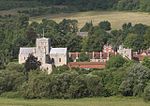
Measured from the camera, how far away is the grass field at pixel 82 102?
83.4 m

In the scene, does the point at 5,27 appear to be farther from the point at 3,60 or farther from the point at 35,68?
the point at 35,68

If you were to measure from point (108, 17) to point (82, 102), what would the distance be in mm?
85427

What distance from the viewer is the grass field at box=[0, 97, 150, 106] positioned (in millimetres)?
83438

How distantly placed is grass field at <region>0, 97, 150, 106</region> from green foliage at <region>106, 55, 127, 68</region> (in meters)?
14.3

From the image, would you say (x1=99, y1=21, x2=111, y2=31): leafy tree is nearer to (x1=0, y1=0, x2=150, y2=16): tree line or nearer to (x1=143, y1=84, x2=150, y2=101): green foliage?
(x1=0, y1=0, x2=150, y2=16): tree line

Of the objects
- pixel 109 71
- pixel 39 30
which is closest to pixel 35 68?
pixel 109 71

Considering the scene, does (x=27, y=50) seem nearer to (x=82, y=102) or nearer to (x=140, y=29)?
(x=82, y=102)

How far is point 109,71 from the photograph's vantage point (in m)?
96.8

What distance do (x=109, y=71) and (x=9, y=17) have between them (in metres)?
72.3

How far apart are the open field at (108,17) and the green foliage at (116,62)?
175ft

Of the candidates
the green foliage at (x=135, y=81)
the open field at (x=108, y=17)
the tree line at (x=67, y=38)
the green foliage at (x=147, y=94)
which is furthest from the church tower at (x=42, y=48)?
the open field at (x=108, y=17)

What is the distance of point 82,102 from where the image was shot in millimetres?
85438

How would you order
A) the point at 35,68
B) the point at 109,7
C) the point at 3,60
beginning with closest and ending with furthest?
the point at 35,68 < the point at 3,60 < the point at 109,7

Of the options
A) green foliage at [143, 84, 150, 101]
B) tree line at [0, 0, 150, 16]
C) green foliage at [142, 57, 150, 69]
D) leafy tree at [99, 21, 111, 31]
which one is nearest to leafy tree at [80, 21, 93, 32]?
leafy tree at [99, 21, 111, 31]
